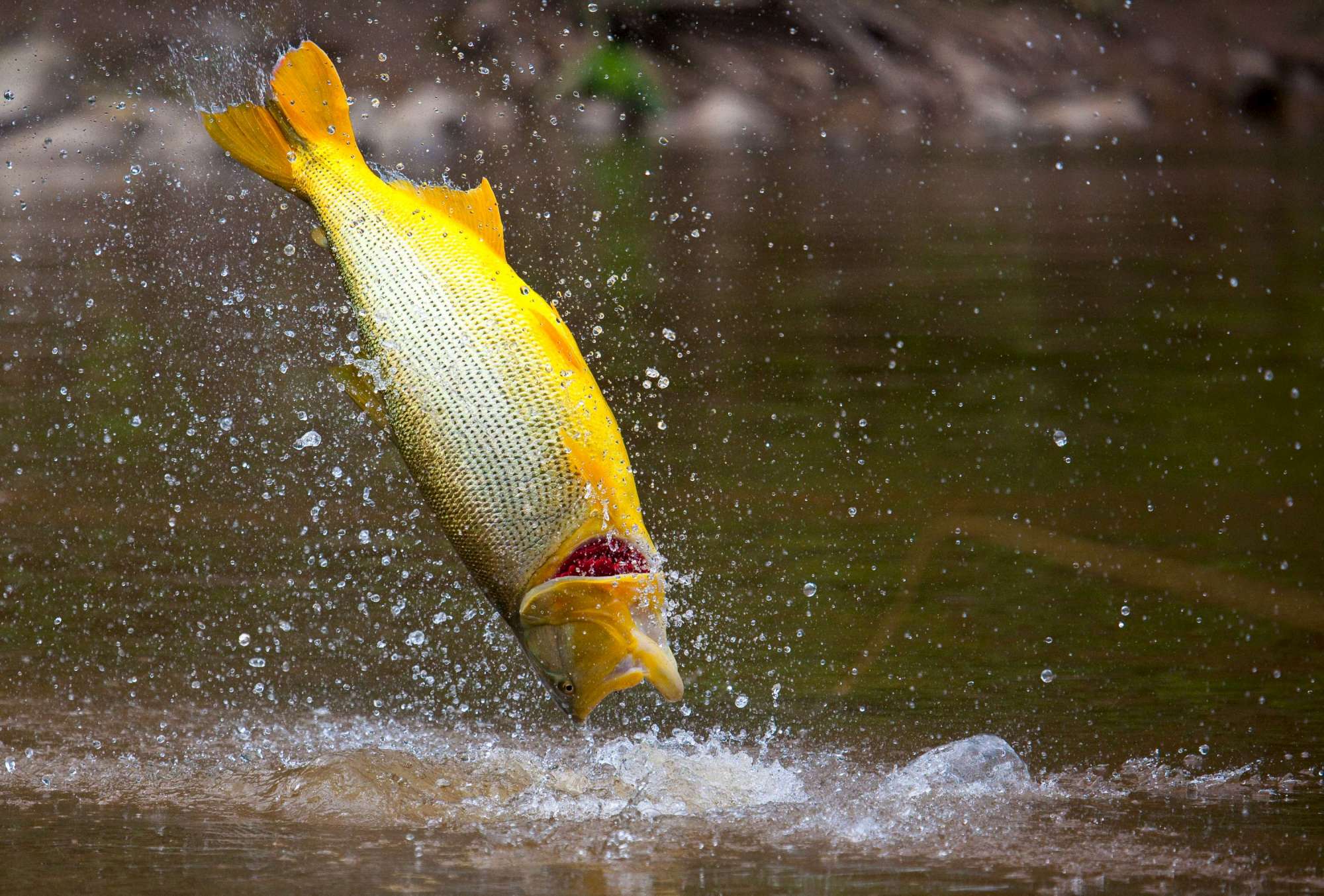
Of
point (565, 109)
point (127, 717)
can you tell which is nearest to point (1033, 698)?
point (127, 717)

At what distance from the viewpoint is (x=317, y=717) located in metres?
5.80

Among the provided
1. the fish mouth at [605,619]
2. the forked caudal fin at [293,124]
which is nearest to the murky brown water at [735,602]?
the fish mouth at [605,619]

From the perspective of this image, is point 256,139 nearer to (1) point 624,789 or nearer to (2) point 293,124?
(2) point 293,124

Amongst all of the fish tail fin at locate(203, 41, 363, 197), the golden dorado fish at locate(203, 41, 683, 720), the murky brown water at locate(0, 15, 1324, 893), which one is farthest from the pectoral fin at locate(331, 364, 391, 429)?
the murky brown water at locate(0, 15, 1324, 893)

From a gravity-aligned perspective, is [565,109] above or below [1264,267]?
above

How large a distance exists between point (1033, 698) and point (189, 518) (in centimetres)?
397

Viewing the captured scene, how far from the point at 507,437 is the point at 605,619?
19.5 inches

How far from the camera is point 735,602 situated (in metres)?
6.80

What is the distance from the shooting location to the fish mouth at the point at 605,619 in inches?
173

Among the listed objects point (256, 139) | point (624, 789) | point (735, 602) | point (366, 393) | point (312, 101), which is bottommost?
point (624, 789)

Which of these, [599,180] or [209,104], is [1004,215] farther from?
[209,104]

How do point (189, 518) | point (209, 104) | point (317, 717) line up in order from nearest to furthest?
point (209, 104), point (317, 717), point (189, 518)

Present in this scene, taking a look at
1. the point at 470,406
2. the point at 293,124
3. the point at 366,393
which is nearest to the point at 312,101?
the point at 293,124

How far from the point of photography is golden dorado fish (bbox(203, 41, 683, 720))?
14.5 ft
